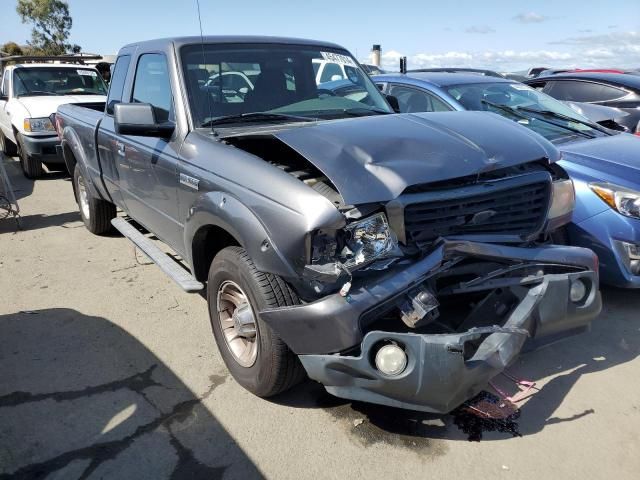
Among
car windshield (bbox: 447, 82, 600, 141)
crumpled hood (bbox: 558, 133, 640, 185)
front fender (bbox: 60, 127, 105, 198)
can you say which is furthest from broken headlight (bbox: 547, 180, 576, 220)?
front fender (bbox: 60, 127, 105, 198)

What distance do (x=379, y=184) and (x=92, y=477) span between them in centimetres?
195

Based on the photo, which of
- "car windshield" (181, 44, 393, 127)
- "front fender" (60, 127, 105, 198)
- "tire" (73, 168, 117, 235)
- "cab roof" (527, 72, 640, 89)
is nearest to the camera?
"car windshield" (181, 44, 393, 127)

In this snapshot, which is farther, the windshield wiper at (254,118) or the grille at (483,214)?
the windshield wiper at (254,118)

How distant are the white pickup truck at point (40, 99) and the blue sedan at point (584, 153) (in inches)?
220

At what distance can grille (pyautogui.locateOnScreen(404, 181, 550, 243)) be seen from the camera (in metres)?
2.67

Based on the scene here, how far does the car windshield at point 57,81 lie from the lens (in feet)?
31.2

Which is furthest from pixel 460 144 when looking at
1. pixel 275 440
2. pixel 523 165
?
pixel 275 440

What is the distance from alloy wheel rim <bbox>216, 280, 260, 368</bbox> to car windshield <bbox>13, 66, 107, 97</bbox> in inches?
323

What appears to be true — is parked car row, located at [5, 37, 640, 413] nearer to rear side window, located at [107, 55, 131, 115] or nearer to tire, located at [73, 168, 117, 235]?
rear side window, located at [107, 55, 131, 115]

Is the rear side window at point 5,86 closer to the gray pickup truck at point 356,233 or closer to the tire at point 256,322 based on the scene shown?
the gray pickup truck at point 356,233

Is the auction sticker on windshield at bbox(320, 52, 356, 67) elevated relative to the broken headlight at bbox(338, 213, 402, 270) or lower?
elevated

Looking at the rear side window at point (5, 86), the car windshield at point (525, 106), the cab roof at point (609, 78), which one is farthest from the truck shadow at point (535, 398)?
the rear side window at point (5, 86)

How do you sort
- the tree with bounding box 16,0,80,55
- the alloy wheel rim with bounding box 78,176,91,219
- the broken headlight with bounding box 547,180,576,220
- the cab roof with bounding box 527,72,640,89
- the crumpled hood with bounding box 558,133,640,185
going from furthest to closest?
the tree with bounding box 16,0,80,55 < the cab roof with bounding box 527,72,640,89 < the alloy wheel rim with bounding box 78,176,91,219 < the crumpled hood with bounding box 558,133,640,185 < the broken headlight with bounding box 547,180,576,220

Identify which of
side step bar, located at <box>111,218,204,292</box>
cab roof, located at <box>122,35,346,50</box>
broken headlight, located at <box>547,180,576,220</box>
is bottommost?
side step bar, located at <box>111,218,204,292</box>
